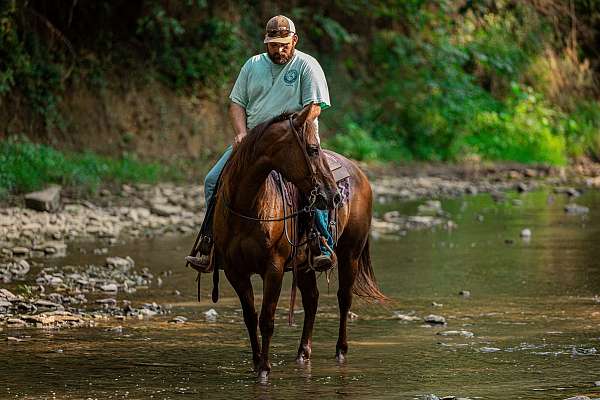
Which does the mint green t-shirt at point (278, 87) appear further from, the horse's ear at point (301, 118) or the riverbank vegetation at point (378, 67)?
the riverbank vegetation at point (378, 67)

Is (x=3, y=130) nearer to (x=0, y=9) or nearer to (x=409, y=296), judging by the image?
(x=0, y=9)

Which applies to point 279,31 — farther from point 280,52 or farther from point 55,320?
point 55,320

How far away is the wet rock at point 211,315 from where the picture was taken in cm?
995

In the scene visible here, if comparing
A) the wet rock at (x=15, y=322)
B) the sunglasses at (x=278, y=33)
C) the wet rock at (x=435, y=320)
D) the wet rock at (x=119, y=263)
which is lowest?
the wet rock at (x=15, y=322)

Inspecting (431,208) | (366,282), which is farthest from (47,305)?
(431,208)

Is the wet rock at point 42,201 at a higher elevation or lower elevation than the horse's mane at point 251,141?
lower

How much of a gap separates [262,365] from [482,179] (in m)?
17.8

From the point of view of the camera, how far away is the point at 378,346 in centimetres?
888

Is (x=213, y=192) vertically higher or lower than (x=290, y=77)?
lower

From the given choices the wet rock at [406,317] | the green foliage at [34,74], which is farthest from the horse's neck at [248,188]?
the green foliage at [34,74]

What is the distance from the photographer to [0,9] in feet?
61.9

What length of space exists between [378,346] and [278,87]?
2.12m

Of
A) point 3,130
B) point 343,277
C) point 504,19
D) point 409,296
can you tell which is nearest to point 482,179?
point 504,19

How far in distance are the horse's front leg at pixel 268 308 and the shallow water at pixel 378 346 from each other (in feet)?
0.37
